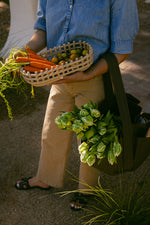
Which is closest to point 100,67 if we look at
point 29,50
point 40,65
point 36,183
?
point 40,65

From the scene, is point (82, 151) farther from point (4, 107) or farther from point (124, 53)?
point (4, 107)

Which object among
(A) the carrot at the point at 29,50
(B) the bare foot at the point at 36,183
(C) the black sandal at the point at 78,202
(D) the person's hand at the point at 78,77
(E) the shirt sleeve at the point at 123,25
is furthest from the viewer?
(B) the bare foot at the point at 36,183

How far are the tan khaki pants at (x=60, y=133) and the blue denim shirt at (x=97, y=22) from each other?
0.27m

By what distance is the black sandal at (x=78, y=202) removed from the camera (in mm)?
2531

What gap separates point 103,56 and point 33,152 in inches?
65.8

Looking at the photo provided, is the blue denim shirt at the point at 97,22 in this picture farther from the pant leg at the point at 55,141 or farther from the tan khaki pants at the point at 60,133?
the pant leg at the point at 55,141

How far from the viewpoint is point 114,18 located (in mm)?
1860

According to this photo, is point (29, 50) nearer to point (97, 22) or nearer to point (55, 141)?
point (97, 22)

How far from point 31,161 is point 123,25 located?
6.03ft

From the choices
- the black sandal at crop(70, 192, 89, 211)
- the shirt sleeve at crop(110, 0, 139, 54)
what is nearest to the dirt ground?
the black sandal at crop(70, 192, 89, 211)

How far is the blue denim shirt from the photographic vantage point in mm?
1831

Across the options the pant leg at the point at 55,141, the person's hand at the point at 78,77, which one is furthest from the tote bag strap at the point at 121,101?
the pant leg at the point at 55,141

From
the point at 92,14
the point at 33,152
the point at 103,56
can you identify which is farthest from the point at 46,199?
the point at 92,14

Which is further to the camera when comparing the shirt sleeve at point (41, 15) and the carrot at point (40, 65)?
the shirt sleeve at point (41, 15)
